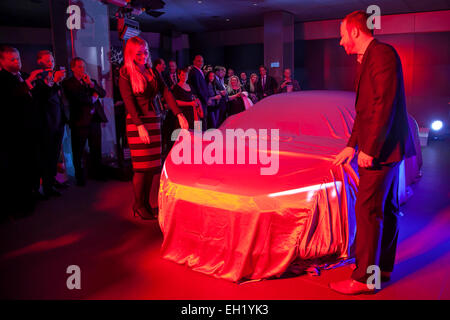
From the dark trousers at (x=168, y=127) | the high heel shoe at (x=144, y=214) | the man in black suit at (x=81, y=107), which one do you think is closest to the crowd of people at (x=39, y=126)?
the man in black suit at (x=81, y=107)

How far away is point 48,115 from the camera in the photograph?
414 cm

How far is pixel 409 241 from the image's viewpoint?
2.86 meters

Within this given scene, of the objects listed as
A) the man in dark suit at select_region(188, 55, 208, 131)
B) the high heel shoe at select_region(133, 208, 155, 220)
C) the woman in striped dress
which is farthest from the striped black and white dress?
the man in dark suit at select_region(188, 55, 208, 131)

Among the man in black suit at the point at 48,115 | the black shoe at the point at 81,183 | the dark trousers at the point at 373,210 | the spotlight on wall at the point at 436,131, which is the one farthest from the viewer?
the spotlight on wall at the point at 436,131

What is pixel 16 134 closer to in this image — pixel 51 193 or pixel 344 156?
pixel 51 193

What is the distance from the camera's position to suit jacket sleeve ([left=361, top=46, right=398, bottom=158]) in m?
1.81

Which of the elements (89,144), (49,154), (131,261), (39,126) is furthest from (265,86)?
(131,261)

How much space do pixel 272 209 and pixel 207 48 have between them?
499 inches

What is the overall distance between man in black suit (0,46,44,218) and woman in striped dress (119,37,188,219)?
4.07 ft

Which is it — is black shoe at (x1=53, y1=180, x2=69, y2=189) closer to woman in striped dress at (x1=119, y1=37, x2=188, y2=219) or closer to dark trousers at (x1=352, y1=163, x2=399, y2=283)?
woman in striped dress at (x1=119, y1=37, x2=188, y2=219)

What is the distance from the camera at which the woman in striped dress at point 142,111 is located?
Answer: 119 inches

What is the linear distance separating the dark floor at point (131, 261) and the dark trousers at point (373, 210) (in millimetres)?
248

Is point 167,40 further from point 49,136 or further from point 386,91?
point 386,91

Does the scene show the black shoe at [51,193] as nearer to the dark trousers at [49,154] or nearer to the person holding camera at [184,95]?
the dark trousers at [49,154]
